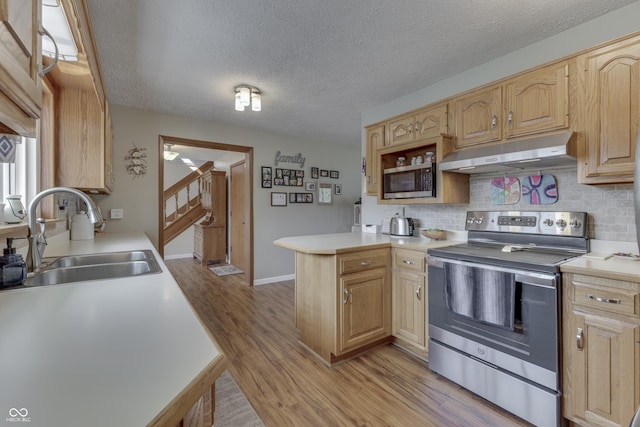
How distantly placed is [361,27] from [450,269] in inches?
67.8

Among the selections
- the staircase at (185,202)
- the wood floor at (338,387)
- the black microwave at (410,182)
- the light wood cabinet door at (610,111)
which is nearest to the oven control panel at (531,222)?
the light wood cabinet door at (610,111)

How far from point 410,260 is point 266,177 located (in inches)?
107

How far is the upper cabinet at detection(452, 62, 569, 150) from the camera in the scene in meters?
1.83

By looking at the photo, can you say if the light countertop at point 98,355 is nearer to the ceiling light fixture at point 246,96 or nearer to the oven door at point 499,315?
the oven door at point 499,315

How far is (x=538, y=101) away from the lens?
1.92 meters

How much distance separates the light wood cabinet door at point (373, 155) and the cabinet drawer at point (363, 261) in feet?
2.91

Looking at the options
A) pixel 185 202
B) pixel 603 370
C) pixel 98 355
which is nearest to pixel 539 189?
pixel 603 370

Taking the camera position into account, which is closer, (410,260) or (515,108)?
(515,108)

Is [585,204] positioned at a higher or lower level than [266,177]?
lower

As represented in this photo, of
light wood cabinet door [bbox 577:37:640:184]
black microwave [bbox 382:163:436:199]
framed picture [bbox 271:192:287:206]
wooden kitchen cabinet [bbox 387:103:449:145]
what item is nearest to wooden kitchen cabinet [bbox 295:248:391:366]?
black microwave [bbox 382:163:436:199]

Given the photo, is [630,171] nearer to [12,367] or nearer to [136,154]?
[12,367]

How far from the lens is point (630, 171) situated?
5.08 ft

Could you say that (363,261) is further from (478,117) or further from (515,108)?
(515,108)

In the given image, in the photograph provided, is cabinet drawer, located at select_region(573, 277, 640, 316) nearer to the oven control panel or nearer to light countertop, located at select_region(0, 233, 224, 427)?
the oven control panel
